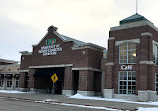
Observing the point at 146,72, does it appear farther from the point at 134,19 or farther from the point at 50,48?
the point at 50,48

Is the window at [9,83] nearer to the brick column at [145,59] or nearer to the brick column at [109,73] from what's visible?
the brick column at [109,73]

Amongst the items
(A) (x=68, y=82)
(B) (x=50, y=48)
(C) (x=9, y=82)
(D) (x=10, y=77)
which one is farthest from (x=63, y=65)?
(C) (x=9, y=82)

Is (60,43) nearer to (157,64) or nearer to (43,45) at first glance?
(43,45)

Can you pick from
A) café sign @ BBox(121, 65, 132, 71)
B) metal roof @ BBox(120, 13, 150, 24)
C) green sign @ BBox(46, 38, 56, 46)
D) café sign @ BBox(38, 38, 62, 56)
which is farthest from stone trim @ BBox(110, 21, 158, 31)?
green sign @ BBox(46, 38, 56, 46)

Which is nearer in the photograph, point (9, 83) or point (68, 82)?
point (68, 82)

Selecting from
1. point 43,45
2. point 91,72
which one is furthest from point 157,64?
point 43,45

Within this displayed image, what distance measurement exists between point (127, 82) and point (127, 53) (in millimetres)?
4248

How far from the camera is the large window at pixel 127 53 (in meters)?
30.2

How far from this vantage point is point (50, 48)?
40.7 metres

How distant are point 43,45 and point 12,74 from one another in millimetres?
15495

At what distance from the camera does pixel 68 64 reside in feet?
122

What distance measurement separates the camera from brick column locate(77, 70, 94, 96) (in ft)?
112

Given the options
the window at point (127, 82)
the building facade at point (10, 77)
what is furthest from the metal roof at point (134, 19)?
the building facade at point (10, 77)

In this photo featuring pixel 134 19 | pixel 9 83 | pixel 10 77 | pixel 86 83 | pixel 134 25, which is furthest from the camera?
pixel 9 83
